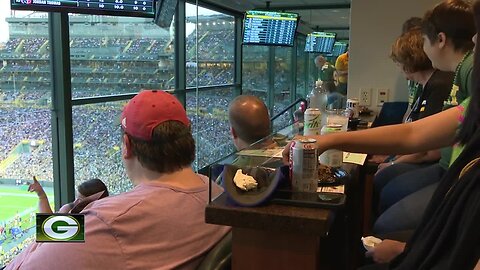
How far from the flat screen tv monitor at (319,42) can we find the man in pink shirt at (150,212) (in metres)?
9.55

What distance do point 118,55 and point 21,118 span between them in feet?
5.13

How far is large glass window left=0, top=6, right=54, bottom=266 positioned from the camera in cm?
374

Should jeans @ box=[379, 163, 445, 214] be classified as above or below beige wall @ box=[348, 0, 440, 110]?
below

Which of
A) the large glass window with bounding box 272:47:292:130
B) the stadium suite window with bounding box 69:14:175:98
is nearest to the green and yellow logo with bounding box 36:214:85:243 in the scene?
the stadium suite window with bounding box 69:14:175:98

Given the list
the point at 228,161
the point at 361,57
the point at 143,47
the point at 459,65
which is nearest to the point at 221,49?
the point at 143,47

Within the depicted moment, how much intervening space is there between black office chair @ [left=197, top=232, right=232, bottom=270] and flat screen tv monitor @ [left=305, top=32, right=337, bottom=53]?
9.77m

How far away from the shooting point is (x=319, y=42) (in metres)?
10.8

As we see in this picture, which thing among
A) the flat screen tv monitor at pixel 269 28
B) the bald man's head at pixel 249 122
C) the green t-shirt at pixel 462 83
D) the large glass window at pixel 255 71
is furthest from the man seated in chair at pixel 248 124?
the large glass window at pixel 255 71

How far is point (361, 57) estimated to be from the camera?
4438mm

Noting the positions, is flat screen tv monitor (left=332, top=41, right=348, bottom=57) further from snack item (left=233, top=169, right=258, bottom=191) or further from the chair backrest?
snack item (left=233, top=169, right=258, bottom=191)

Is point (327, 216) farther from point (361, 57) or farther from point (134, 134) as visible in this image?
point (361, 57)

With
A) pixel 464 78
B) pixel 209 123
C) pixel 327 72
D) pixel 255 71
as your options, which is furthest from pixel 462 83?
pixel 255 71

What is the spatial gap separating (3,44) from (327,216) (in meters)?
3.31

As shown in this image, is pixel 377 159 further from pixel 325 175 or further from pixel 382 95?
pixel 325 175
